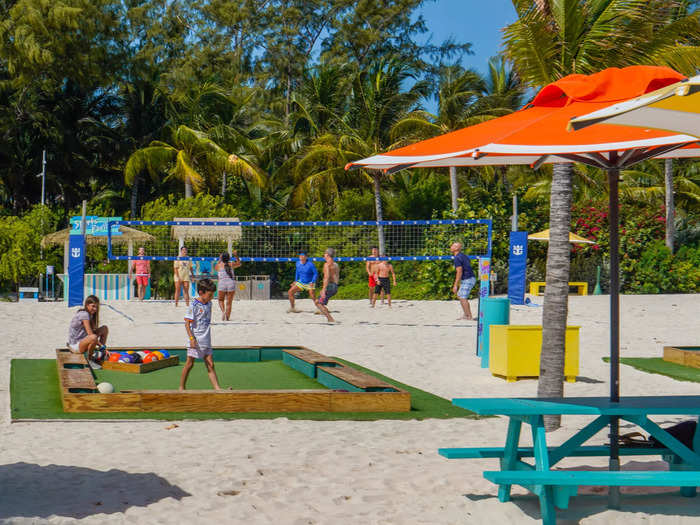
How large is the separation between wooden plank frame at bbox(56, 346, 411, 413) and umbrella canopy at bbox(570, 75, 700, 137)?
4.45 metres

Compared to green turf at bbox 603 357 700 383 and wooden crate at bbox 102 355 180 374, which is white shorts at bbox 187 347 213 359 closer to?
wooden crate at bbox 102 355 180 374

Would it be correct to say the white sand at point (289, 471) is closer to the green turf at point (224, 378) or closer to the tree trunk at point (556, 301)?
the tree trunk at point (556, 301)

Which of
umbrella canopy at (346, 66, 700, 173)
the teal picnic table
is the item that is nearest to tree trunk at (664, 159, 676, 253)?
umbrella canopy at (346, 66, 700, 173)

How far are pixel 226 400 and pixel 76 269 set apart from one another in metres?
12.5

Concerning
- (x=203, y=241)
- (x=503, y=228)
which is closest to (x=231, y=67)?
(x=203, y=241)

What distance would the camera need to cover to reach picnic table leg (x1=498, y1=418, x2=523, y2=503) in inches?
201

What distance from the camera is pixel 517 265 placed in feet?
69.2

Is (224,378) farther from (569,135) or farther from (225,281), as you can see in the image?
(225,281)

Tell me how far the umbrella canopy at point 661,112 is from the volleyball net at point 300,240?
2079 cm

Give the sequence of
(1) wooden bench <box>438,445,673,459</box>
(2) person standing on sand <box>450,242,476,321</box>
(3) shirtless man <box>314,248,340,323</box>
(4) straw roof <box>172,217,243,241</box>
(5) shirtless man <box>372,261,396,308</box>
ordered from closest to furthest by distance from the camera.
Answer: (1) wooden bench <box>438,445,673,459</box> < (2) person standing on sand <box>450,242,476,321</box> < (3) shirtless man <box>314,248,340,323</box> < (5) shirtless man <box>372,261,396,308</box> < (4) straw roof <box>172,217,243,241</box>

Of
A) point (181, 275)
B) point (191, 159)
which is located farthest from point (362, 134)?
point (181, 275)

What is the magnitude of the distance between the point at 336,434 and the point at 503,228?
22078 mm

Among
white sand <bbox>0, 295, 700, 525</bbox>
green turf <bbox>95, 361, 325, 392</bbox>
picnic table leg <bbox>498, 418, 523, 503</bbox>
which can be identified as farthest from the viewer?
green turf <bbox>95, 361, 325, 392</bbox>

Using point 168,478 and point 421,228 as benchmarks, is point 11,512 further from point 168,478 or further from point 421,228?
point 421,228
